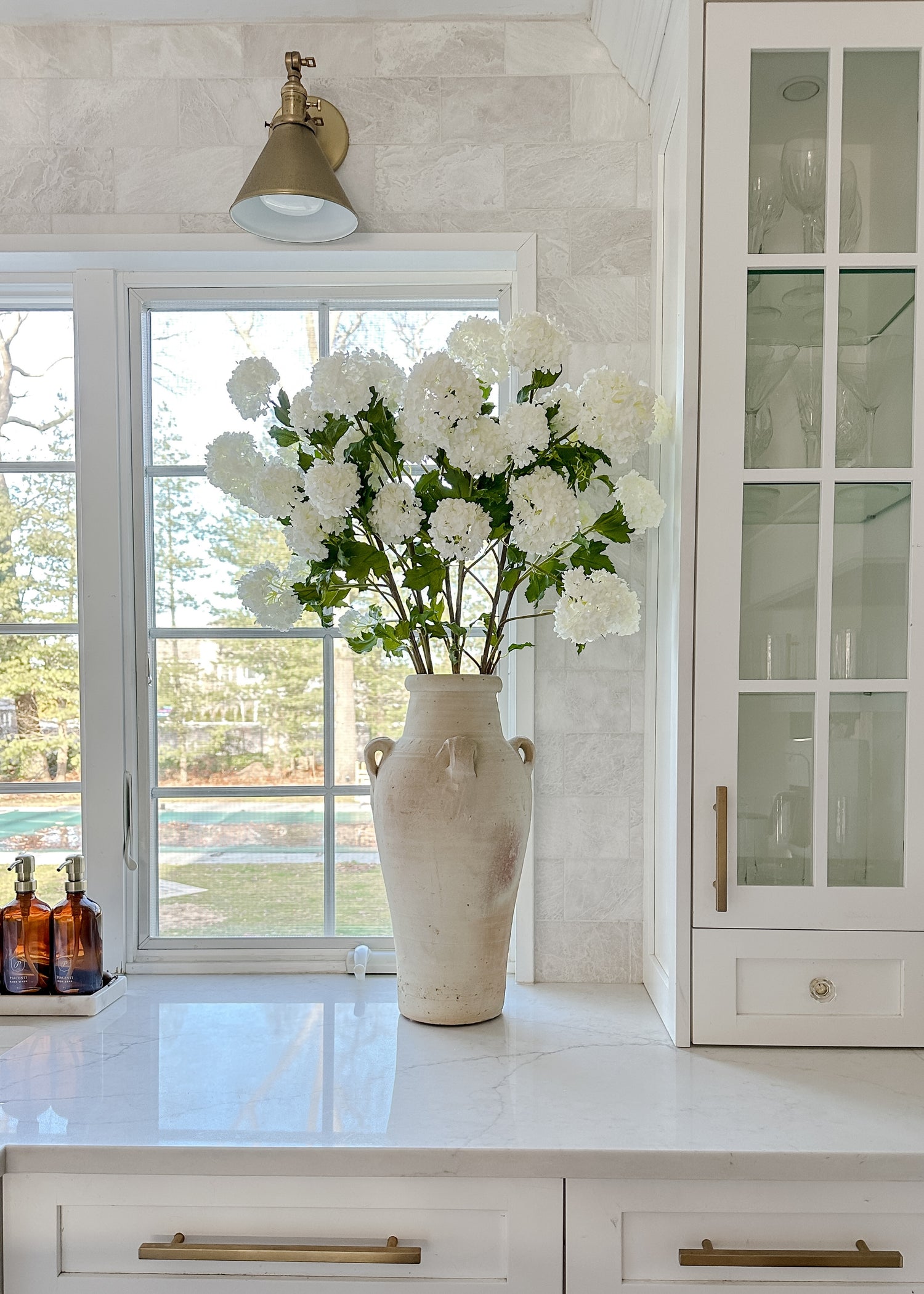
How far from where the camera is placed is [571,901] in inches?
65.4

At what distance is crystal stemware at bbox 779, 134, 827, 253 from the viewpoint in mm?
1332

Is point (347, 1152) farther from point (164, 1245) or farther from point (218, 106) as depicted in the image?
point (218, 106)

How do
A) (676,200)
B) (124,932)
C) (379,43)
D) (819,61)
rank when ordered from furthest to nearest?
(124,932), (379,43), (676,200), (819,61)

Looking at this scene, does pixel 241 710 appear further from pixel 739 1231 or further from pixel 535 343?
pixel 739 1231

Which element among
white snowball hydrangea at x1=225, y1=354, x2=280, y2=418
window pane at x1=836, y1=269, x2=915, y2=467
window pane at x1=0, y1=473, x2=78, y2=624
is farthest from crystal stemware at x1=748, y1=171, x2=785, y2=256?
Result: window pane at x1=0, y1=473, x2=78, y2=624

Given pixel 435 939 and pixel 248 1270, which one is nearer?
pixel 248 1270

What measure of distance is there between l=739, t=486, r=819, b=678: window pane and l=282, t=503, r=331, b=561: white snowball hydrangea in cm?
58

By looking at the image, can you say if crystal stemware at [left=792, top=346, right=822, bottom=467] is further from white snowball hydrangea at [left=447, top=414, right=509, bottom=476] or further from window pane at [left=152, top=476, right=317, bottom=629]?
window pane at [left=152, top=476, right=317, bottom=629]

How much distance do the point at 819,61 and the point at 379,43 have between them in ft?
2.33

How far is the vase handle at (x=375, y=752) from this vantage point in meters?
1.46

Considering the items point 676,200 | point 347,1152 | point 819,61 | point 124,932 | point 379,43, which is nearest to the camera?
point 347,1152

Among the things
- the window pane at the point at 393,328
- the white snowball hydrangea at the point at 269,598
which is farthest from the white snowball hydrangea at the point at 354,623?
the window pane at the point at 393,328

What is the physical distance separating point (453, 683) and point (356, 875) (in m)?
0.53

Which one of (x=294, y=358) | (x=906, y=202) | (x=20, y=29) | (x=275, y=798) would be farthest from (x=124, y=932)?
(x=906, y=202)
